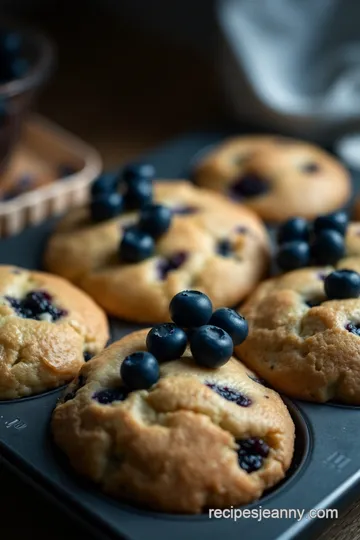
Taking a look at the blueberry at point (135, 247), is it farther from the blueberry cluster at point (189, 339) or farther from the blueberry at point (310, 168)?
the blueberry at point (310, 168)

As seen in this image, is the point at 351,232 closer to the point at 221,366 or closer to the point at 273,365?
the point at 273,365

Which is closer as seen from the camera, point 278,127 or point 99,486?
point 99,486

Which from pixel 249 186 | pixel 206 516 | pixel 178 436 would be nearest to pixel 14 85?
pixel 249 186

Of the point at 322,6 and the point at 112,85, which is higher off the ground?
the point at 322,6

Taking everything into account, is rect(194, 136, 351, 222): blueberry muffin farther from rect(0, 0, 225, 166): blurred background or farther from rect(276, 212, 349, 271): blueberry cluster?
rect(0, 0, 225, 166): blurred background

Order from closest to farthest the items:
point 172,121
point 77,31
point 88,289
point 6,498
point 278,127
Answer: point 6,498 → point 88,289 → point 278,127 → point 172,121 → point 77,31

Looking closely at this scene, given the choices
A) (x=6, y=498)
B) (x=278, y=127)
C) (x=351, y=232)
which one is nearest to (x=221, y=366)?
(x=6, y=498)

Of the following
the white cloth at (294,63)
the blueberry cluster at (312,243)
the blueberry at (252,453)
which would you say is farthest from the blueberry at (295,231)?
the white cloth at (294,63)

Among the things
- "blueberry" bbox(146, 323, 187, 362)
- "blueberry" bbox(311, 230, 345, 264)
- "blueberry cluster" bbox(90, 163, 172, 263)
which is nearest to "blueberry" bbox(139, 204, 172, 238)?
"blueberry cluster" bbox(90, 163, 172, 263)
